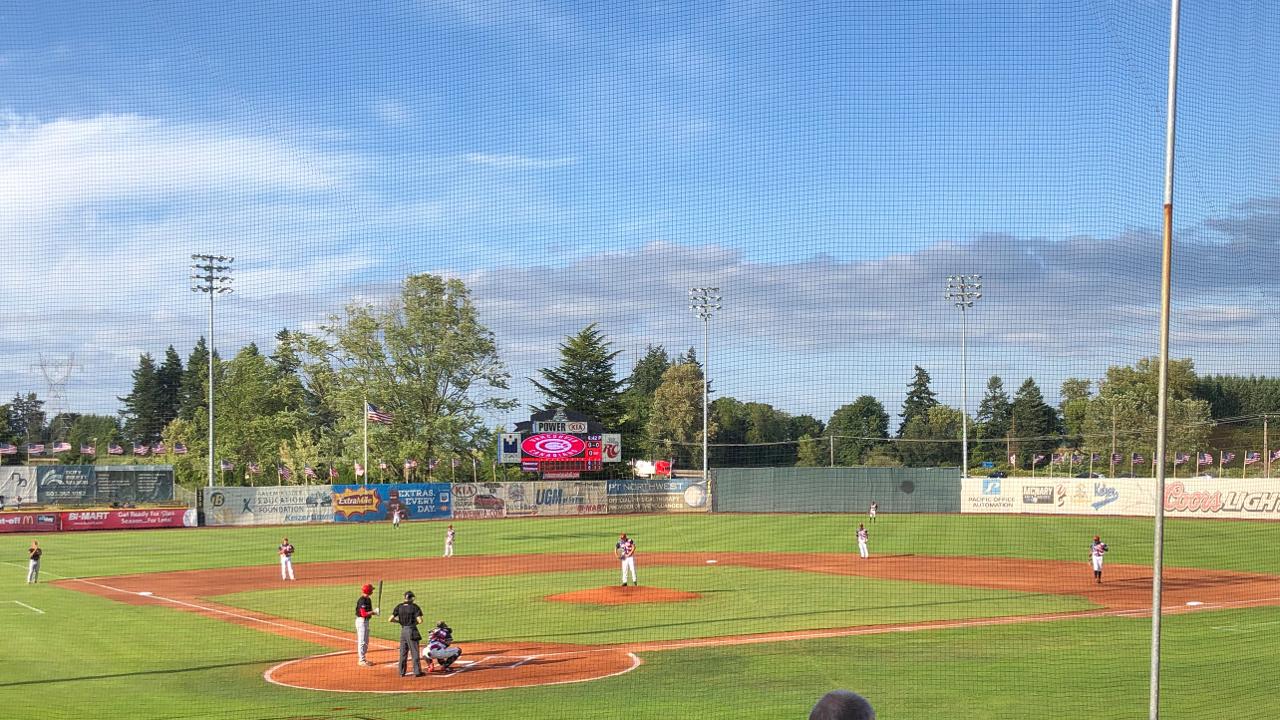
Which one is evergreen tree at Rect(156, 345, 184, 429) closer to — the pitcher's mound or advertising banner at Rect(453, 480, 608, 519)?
advertising banner at Rect(453, 480, 608, 519)

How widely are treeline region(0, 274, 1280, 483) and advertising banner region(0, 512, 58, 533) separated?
15841 mm

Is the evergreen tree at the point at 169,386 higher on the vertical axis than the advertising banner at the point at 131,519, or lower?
higher

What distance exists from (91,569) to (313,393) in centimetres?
4290

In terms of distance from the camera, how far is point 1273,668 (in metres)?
19.0

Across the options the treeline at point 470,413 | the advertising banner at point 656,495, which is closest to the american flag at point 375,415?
the treeline at point 470,413

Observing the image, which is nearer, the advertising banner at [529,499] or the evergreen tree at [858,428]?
the evergreen tree at [858,428]

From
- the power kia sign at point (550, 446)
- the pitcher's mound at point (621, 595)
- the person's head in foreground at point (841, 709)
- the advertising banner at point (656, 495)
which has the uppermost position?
the person's head in foreground at point (841, 709)

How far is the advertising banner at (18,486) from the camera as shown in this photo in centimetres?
6328

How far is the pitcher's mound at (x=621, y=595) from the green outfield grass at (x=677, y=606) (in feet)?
1.81

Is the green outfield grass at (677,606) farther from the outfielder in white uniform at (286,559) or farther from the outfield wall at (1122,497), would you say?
the outfield wall at (1122,497)

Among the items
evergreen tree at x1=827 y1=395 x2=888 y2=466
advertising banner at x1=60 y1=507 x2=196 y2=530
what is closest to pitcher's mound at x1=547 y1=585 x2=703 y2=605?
evergreen tree at x1=827 y1=395 x2=888 y2=466

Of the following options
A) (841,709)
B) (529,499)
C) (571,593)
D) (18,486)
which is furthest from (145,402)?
(841,709)

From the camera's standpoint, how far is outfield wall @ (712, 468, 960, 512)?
205 ft

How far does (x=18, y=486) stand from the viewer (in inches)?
2504
